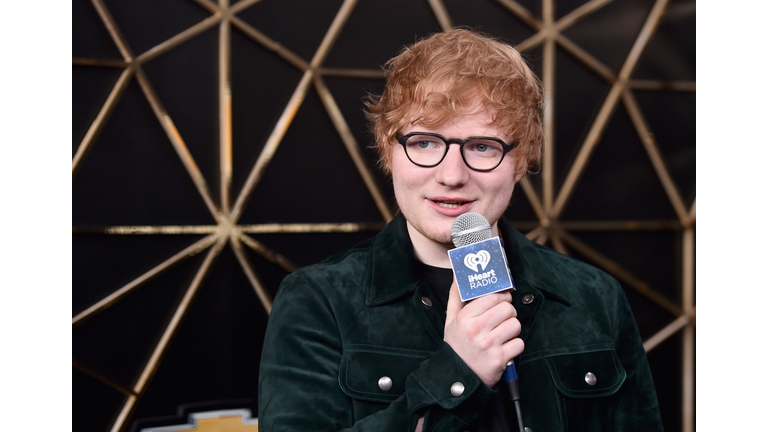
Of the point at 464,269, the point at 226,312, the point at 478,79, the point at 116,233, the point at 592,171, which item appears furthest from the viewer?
the point at 592,171

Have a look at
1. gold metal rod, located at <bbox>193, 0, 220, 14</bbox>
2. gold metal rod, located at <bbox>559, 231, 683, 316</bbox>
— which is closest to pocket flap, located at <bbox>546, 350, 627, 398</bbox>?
gold metal rod, located at <bbox>559, 231, 683, 316</bbox>

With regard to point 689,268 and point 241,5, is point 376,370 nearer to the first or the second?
point 241,5

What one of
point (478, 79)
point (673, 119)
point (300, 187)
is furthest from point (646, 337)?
point (478, 79)

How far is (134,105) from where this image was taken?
233 cm

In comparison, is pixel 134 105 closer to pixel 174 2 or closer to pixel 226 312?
pixel 174 2

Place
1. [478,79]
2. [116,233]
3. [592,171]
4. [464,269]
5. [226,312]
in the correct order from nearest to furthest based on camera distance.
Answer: [464,269], [478,79], [116,233], [226,312], [592,171]

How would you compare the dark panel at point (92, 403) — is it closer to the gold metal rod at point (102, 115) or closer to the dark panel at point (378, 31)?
the gold metal rod at point (102, 115)

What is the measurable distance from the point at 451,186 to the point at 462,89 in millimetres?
245

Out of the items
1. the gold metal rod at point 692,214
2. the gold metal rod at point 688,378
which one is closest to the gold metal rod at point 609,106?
the gold metal rod at point 692,214

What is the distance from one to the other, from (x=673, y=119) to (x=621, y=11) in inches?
23.0

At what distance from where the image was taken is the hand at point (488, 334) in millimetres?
1188

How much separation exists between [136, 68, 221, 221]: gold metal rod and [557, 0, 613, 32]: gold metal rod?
179cm

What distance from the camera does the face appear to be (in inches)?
56.9

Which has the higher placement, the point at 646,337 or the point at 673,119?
the point at 673,119
